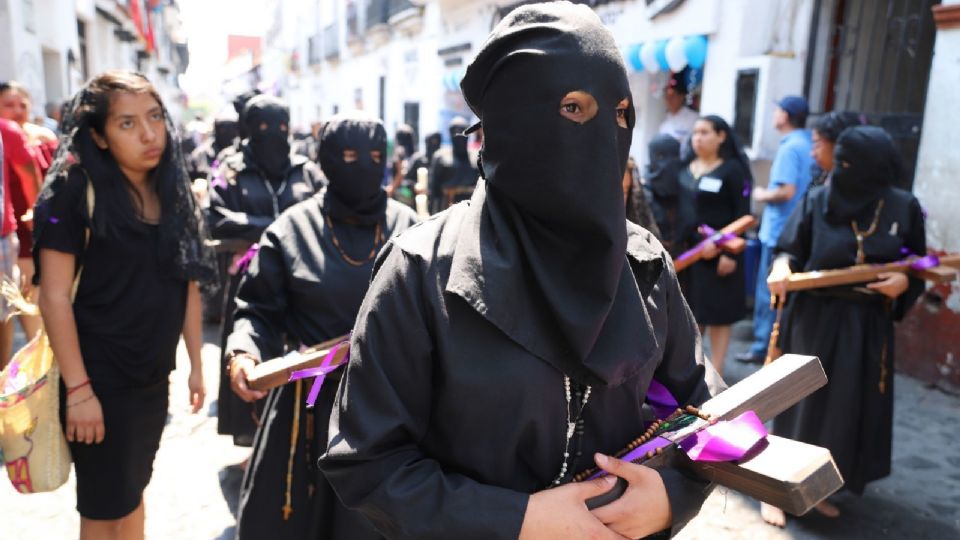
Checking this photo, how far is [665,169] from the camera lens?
16.6 feet

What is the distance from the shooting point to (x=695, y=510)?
138 centimetres

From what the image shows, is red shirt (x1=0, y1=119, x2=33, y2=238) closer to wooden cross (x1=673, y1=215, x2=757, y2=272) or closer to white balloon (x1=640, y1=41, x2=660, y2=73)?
wooden cross (x1=673, y1=215, x2=757, y2=272)

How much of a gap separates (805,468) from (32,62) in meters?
13.2

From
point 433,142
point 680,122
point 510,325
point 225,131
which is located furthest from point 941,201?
point 433,142

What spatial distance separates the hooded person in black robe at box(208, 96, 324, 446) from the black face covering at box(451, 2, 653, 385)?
9.86 ft

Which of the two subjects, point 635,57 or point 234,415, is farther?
point 635,57

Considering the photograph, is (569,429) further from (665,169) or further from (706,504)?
(665,169)

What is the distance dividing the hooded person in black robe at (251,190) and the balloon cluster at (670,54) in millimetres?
4992

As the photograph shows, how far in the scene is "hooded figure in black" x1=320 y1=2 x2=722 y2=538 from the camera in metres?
1.23

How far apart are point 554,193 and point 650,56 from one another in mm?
7746

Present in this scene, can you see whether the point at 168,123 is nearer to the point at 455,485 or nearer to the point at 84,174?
the point at 84,174

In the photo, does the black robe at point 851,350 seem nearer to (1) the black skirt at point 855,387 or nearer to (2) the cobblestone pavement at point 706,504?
(1) the black skirt at point 855,387

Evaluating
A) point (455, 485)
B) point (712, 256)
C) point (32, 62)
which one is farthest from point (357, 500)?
point (32, 62)

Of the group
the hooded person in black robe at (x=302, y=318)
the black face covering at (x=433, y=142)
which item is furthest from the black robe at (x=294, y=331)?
the black face covering at (x=433, y=142)
